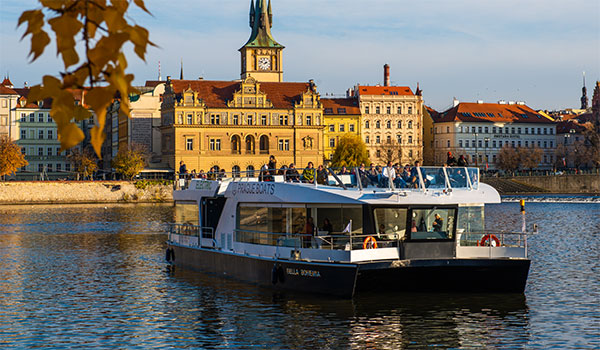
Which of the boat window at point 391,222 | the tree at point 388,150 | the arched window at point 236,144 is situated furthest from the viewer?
→ the tree at point 388,150

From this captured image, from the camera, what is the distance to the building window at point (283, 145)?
391 feet

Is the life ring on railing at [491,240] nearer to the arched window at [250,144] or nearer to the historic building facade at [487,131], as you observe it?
the arched window at [250,144]

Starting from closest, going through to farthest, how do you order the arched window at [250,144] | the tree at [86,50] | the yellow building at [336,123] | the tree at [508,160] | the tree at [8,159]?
the tree at [86,50]
the tree at [8,159]
the arched window at [250,144]
the yellow building at [336,123]
the tree at [508,160]

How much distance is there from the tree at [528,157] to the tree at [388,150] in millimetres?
19290

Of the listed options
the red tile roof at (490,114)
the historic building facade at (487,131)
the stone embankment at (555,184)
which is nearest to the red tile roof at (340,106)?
the historic building facade at (487,131)

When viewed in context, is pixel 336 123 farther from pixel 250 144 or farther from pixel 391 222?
pixel 391 222

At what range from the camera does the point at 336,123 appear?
133m

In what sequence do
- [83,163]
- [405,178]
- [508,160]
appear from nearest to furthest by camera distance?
[405,178] < [83,163] < [508,160]

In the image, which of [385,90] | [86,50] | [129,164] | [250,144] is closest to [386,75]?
[385,90]

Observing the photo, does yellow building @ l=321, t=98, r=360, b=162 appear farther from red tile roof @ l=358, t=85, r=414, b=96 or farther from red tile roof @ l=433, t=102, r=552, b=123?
red tile roof @ l=433, t=102, r=552, b=123

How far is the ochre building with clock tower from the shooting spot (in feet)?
379

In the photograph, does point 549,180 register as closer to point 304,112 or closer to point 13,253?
point 304,112

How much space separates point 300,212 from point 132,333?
632cm

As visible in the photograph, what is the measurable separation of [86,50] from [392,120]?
133584 mm
